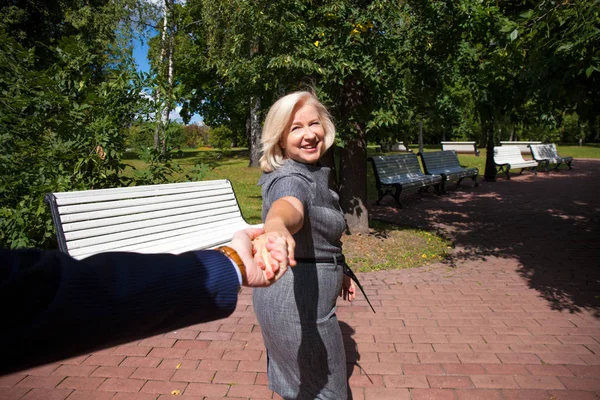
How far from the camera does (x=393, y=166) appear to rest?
37.0 ft

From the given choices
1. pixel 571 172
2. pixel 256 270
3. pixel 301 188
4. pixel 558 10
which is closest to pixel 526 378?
pixel 301 188

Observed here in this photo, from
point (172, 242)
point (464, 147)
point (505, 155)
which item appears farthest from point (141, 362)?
point (464, 147)

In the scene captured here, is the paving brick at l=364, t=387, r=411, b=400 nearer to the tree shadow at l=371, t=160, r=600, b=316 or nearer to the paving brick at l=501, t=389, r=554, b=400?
the paving brick at l=501, t=389, r=554, b=400

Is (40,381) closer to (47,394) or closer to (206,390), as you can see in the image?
(47,394)

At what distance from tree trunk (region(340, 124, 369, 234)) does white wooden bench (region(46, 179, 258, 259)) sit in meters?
2.03

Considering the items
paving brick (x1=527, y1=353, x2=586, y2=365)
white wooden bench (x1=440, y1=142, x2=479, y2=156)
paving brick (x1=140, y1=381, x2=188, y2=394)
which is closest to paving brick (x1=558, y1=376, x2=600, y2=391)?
paving brick (x1=527, y1=353, x2=586, y2=365)

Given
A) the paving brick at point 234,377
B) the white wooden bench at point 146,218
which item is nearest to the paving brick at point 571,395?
the paving brick at point 234,377

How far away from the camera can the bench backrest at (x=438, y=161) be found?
504 inches

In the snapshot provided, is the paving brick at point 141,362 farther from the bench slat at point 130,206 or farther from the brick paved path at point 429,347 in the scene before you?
the bench slat at point 130,206

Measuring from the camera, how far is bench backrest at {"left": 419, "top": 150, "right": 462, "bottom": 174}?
12.8 meters

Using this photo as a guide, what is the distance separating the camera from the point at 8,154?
189 inches

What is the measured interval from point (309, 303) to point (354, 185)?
5306mm

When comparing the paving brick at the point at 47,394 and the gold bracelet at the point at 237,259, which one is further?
the paving brick at the point at 47,394

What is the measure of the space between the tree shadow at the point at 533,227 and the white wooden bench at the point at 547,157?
171 inches
